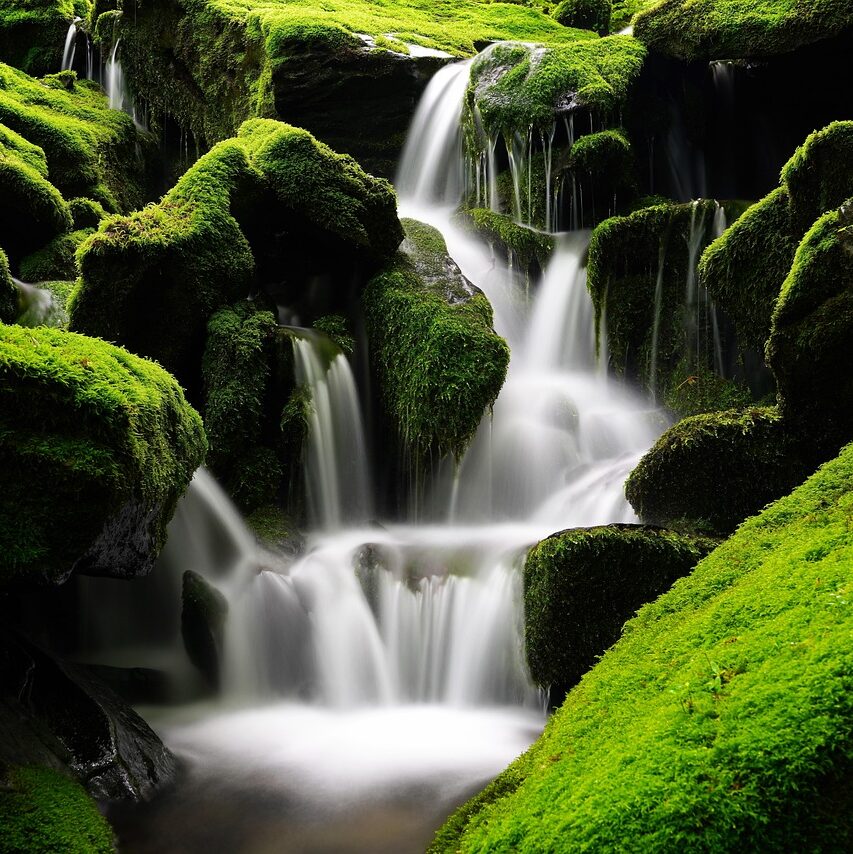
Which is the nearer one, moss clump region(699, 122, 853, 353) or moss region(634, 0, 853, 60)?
moss clump region(699, 122, 853, 353)

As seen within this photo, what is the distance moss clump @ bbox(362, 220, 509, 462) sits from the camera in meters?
8.21

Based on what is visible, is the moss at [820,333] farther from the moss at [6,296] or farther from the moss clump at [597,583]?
the moss at [6,296]

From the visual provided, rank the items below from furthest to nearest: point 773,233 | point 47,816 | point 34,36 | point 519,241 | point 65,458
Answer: point 34,36, point 519,241, point 773,233, point 65,458, point 47,816

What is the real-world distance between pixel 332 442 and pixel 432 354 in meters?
1.44

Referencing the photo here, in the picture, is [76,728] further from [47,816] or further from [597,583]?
[597,583]

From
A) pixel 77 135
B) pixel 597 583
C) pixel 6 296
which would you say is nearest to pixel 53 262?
pixel 6 296

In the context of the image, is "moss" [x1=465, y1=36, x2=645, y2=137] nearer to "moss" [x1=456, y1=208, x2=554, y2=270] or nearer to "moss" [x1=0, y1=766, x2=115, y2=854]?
"moss" [x1=456, y1=208, x2=554, y2=270]

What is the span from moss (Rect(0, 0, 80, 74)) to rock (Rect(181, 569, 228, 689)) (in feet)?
52.1

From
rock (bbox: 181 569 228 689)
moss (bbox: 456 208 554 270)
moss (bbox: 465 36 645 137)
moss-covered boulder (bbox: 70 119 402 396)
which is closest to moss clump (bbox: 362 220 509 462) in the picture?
moss-covered boulder (bbox: 70 119 402 396)

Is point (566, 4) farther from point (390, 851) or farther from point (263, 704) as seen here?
point (390, 851)

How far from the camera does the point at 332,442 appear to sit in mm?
8492

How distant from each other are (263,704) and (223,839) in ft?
6.75

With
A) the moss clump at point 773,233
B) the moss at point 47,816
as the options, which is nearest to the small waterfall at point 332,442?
the moss clump at point 773,233

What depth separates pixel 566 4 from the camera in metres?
18.1
